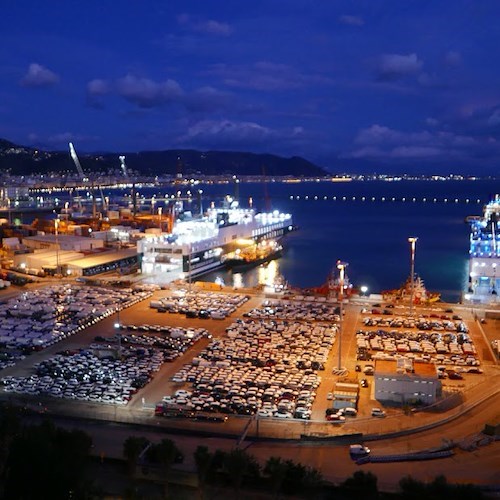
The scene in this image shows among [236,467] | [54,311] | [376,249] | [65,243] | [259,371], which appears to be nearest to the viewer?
[236,467]

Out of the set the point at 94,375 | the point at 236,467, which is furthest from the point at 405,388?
the point at 94,375

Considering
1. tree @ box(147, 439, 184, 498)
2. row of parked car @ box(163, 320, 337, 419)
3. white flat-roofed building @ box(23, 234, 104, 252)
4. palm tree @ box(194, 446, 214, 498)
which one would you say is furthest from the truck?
white flat-roofed building @ box(23, 234, 104, 252)

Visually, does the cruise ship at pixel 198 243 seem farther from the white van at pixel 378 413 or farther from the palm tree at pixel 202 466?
the palm tree at pixel 202 466

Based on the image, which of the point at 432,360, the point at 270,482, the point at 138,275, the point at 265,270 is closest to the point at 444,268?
the point at 265,270

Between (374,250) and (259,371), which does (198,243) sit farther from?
(374,250)

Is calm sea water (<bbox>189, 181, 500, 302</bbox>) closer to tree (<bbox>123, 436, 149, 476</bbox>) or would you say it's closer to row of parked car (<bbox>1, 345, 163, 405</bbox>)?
row of parked car (<bbox>1, 345, 163, 405</bbox>)

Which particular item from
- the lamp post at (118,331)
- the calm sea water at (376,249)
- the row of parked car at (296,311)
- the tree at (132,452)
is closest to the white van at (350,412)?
the tree at (132,452)
